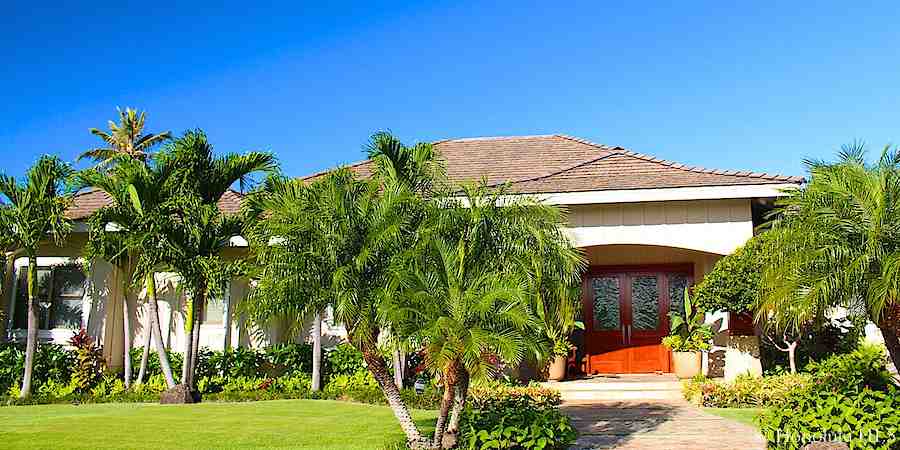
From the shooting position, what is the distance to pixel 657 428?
1048 cm

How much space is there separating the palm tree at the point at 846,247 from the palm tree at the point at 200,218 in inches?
Answer: 368

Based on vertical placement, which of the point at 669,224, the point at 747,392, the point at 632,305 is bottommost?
the point at 747,392

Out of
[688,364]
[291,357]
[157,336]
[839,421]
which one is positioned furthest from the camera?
[291,357]

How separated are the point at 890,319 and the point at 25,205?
1495cm

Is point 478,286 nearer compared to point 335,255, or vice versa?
point 478,286

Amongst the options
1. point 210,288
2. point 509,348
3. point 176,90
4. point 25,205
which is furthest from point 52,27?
point 509,348

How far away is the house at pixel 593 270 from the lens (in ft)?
48.0

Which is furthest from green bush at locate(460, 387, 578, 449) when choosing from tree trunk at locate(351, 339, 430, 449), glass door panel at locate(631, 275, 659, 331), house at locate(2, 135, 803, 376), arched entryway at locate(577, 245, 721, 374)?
glass door panel at locate(631, 275, 659, 331)

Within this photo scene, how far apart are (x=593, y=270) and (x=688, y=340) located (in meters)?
3.20

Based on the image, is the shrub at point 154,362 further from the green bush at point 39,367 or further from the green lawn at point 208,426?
the green lawn at point 208,426

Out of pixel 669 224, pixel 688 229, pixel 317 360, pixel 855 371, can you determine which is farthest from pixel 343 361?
pixel 855 371

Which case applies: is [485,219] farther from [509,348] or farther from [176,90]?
[176,90]

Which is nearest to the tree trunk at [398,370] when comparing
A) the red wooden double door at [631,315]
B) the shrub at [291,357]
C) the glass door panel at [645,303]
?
the shrub at [291,357]

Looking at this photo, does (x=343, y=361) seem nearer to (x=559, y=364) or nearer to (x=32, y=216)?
(x=559, y=364)
